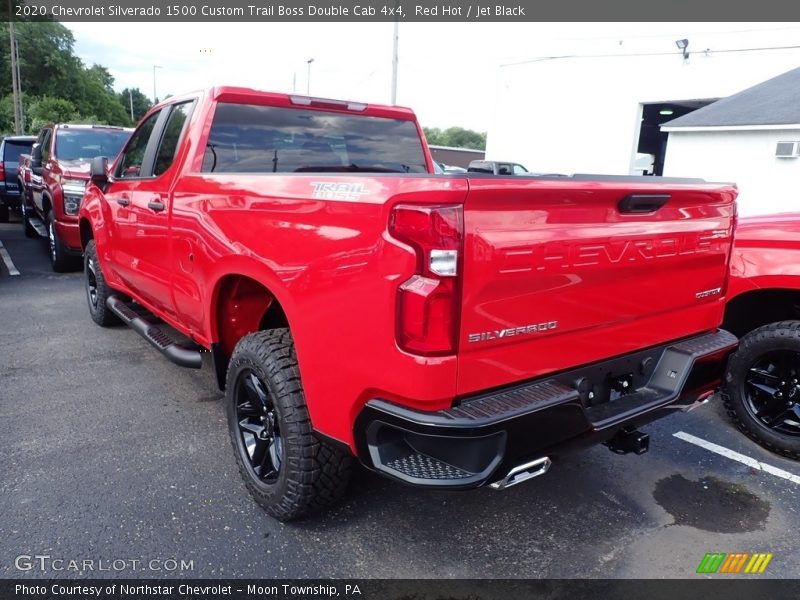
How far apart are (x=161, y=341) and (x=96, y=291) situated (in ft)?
7.35

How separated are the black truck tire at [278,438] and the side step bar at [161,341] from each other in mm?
670

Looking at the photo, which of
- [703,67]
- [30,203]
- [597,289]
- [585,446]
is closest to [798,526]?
[585,446]

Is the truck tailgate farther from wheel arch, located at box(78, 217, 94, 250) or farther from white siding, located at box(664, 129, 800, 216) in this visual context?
white siding, located at box(664, 129, 800, 216)

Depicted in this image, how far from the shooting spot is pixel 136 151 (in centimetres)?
454

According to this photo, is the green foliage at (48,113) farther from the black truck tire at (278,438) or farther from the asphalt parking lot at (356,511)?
the black truck tire at (278,438)

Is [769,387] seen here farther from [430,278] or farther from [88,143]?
[88,143]

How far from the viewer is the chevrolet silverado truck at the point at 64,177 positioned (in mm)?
7590

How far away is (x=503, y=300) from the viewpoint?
2076mm

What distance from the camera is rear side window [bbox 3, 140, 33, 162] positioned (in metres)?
13.6

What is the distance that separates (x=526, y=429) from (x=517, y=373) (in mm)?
213

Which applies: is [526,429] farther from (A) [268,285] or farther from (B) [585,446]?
(A) [268,285]


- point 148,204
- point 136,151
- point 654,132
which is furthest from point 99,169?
point 654,132

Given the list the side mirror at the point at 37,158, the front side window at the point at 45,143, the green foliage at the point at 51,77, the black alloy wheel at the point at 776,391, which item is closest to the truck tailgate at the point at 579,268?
the black alloy wheel at the point at 776,391

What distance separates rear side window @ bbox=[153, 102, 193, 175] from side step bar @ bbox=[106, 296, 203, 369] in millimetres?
1061
